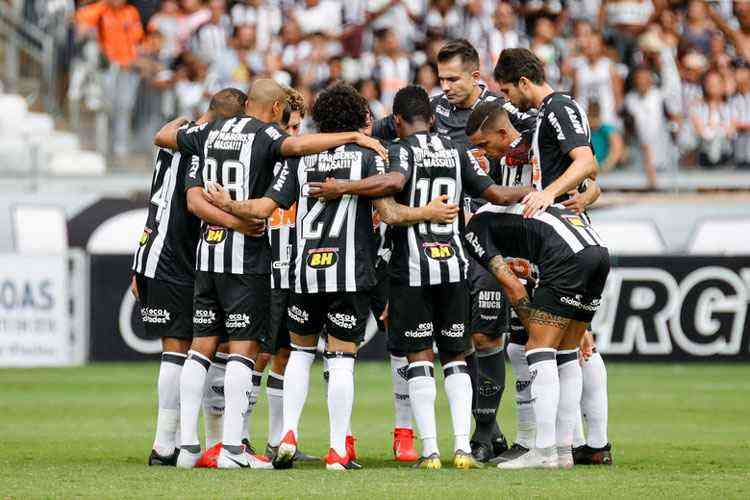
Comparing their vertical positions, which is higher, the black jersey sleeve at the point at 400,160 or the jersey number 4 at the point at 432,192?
the black jersey sleeve at the point at 400,160

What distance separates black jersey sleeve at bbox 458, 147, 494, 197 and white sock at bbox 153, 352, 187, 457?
2.20 metres

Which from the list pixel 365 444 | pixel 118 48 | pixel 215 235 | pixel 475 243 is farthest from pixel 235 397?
pixel 118 48

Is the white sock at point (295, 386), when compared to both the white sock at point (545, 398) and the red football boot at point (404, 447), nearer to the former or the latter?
the red football boot at point (404, 447)

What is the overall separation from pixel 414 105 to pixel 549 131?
873 mm

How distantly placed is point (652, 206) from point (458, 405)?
1016 cm

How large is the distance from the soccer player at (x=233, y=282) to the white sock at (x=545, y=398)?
1658 millimetres

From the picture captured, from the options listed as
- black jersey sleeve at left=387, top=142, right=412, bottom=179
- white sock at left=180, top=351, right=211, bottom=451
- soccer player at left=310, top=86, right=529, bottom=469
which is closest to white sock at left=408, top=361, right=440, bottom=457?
soccer player at left=310, top=86, right=529, bottom=469

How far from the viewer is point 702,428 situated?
1153 cm

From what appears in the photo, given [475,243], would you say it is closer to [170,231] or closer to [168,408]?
[170,231]

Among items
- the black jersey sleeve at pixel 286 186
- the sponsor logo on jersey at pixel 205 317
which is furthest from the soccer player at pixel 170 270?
the black jersey sleeve at pixel 286 186

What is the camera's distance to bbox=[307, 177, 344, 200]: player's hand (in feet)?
28.5

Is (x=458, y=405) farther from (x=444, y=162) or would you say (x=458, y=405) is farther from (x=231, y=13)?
(x=231, y=13)

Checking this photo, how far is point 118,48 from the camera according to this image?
65.3 ft

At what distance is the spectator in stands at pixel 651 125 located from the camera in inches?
771
